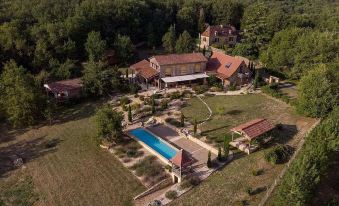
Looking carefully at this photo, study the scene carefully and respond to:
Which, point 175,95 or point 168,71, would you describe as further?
point 168,71

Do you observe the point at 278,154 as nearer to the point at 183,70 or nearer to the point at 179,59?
the point at 183,70

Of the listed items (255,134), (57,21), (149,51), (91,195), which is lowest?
(91,195)

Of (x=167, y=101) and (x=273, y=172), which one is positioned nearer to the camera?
(x=273, y=172)

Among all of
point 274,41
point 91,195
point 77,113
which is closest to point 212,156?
point 91,195

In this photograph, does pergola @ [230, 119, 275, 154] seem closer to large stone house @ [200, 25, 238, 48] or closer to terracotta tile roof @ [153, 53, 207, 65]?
terracotta tile roof @ [153, 53, 207, 65]

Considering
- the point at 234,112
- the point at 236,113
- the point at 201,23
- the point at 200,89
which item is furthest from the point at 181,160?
the point at 201,23

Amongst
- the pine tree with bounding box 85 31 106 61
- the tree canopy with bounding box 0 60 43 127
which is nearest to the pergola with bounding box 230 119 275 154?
the tree canopy with bounding box 0 60 43 127

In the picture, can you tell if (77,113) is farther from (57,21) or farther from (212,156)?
(57,21)
